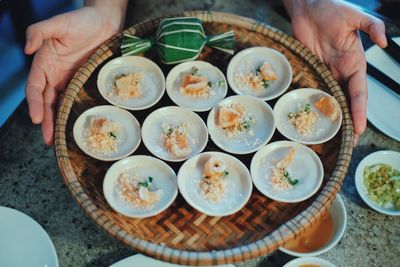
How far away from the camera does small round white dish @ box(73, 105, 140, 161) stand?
5.89ft

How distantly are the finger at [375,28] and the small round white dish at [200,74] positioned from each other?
665 millimetres

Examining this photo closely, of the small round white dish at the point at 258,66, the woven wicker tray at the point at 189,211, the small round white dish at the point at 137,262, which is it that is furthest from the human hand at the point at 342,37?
the small round white dish at the point at 137,262

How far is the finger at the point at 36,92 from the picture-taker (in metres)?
1.90

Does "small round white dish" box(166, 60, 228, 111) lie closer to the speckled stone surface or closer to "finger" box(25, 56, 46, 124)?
"finger" box(25, 56, 46, 124)

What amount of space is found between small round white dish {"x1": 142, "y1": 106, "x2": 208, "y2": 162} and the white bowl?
519mm

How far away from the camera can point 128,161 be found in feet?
5.84

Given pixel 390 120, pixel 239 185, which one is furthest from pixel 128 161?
pixel 390 120

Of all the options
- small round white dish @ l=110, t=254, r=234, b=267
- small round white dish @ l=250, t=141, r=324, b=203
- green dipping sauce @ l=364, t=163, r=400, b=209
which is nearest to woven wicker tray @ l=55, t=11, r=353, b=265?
small round white dish @ l=250, t=141, r=324, b=203

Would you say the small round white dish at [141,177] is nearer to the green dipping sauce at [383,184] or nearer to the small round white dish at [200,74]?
the small round white dish at [200,74]

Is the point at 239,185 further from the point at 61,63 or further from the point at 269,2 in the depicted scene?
the point at 269,2

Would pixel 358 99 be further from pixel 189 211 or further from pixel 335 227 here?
pixel 189 211

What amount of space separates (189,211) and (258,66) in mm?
793

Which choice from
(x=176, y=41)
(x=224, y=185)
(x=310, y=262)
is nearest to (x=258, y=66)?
(x=176, y=41)

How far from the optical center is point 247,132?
1.93 meters
